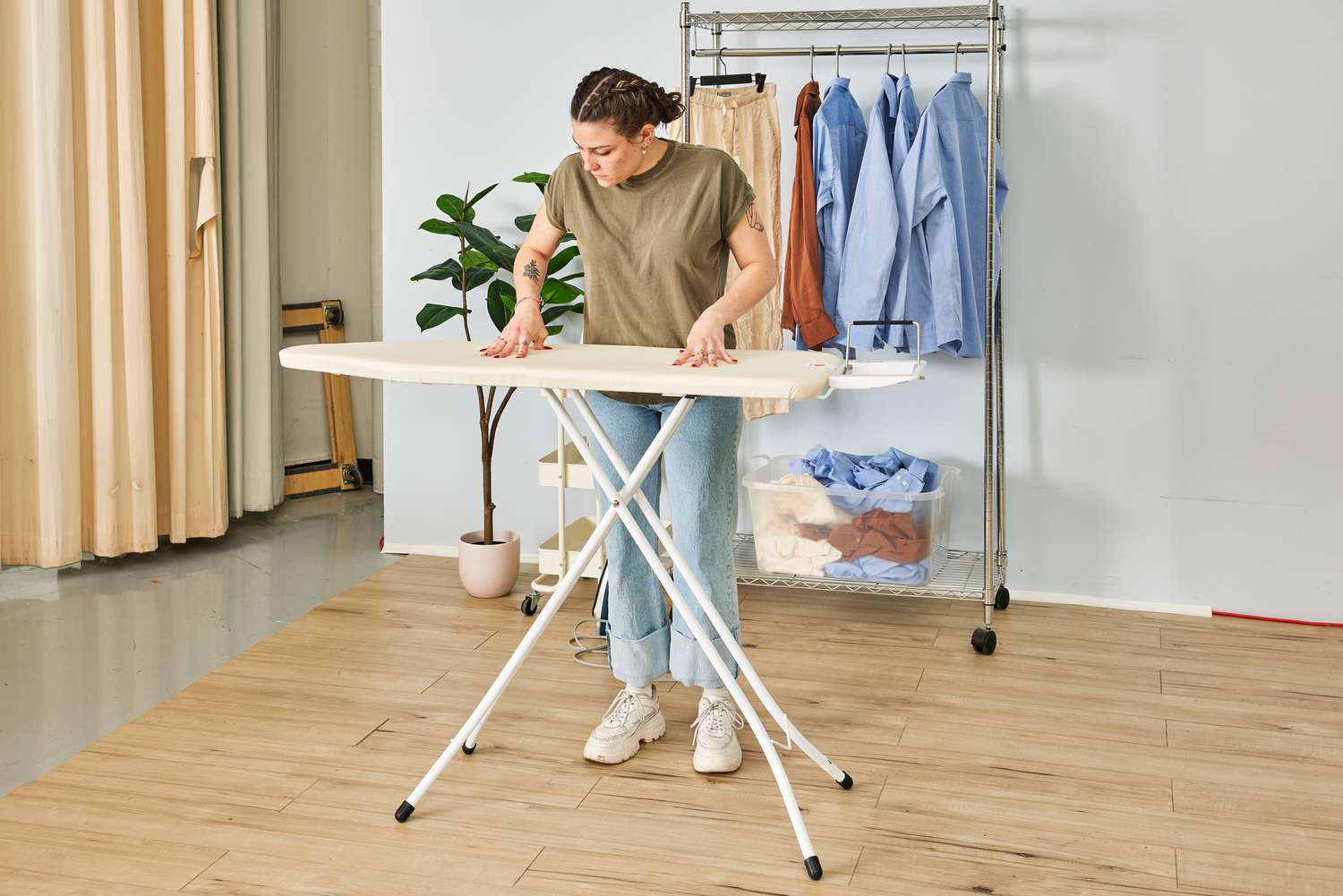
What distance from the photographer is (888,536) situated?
118 inches

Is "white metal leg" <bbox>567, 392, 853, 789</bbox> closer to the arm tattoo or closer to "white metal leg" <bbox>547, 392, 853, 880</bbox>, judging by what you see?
"white metal leg" <bbox>547, 392, 853, 880</bbox>

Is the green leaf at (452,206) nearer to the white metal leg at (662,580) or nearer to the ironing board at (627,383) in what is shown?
the ironing board at (627,383)

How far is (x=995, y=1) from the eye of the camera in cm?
285

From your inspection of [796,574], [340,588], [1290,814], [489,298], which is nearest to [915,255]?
[796,574]

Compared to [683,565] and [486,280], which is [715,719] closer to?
[683,565]

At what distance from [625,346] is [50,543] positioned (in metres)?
Answer: 2.08

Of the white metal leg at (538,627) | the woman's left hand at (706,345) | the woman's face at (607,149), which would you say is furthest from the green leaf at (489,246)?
the woman's left hand at (706,345)

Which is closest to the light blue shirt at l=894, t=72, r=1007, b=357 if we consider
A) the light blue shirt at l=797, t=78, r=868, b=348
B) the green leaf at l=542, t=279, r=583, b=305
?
the light blue shirt at l=797, t=78, r=868, b=348

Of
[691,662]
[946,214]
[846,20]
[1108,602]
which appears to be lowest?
[1108,602]

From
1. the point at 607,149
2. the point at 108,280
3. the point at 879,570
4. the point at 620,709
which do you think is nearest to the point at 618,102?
the point at 607,149

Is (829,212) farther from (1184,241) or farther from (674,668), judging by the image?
(674,668)

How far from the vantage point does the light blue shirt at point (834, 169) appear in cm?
300

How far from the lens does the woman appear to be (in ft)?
6.70

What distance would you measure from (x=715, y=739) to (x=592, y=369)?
821mm
